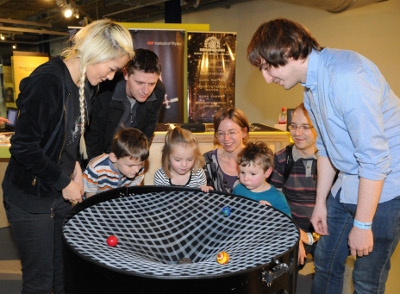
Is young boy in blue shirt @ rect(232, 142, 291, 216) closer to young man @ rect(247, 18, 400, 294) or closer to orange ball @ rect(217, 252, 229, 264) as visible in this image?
young man @ rect(247, 18, 400, 294)

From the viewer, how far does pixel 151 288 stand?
2.46ft

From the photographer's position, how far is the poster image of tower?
16.3ft

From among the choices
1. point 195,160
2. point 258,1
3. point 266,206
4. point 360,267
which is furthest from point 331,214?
point 258,1

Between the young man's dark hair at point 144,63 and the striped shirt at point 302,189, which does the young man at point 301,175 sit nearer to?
the striped shirt at point 302,189

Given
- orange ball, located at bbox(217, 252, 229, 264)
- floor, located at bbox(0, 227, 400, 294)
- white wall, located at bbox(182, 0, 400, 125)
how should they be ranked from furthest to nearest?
white wall, located at bbox(182, 0, 400, 125)
floor, located at bbox(0, 227, 400, 294)
orange ball, located at bbox(217, 252, 229, 264)

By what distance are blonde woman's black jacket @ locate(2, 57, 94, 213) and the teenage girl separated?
2.30ft

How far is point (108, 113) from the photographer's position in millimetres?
2135

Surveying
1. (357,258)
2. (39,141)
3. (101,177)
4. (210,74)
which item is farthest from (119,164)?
(210,74)

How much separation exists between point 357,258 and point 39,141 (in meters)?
1.18

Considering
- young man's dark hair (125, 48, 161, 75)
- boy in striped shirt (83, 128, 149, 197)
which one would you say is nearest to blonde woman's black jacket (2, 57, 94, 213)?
boy in striped shirt (83, 128, 149, 197)

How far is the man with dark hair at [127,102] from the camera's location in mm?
1942

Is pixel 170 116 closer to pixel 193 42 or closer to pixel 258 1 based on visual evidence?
pixel 193 42

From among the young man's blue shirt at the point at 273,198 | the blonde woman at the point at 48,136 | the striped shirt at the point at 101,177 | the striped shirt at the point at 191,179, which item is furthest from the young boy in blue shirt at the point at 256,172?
the blonde woman at the point at 48,136

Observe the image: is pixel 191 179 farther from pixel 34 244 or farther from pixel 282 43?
pixel 282 43
